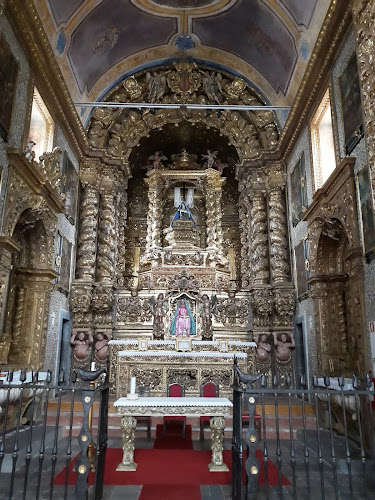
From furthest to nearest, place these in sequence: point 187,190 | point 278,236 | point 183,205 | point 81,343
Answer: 1. point 187,190
2. point 183,205
3. point 278,236
4. point 81,343

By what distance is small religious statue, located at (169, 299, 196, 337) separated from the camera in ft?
43.5

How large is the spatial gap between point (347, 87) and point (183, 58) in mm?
8400

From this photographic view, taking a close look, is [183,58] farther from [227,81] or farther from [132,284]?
[132,284]

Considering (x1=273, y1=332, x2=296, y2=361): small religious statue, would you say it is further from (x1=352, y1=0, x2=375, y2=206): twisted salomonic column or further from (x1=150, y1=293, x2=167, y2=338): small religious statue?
(x1=352, y1=0, x2=375, y2=206): twisted salomonic column

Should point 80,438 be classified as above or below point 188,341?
below

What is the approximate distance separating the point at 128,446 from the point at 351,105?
759cm

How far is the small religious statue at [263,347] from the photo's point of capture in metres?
13.4

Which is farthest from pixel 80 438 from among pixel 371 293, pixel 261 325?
pixel 261 325

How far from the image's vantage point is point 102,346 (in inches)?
526

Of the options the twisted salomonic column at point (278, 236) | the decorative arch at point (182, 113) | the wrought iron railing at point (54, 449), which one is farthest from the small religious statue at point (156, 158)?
the wrought iron railing at point (54, 449)

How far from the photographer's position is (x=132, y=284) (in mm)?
16672

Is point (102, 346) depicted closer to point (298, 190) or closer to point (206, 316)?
point (206, 316)

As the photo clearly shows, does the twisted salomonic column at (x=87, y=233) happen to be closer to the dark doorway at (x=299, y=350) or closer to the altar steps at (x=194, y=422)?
the altar steps at (x=194, y=422)

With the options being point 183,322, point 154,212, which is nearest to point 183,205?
point 154,212
